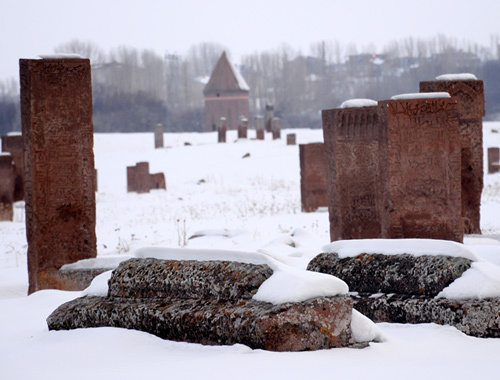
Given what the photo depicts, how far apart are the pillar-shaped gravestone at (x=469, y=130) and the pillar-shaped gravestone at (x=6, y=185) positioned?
10596 mm

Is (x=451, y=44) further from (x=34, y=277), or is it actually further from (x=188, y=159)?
(x=34, y=277)

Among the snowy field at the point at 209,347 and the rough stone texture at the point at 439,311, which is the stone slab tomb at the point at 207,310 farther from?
the rough stone texture at the point at 439,311

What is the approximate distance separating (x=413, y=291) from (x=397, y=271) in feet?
0.59

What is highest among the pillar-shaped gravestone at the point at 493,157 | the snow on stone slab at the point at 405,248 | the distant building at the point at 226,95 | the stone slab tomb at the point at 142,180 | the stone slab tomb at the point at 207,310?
the distant building at the point at 226,95

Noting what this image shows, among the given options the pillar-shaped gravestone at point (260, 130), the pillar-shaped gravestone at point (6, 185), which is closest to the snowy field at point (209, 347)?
the pillar-shaped gravestone at point (6, 185)

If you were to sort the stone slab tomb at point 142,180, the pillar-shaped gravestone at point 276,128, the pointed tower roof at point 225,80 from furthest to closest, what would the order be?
the pointed tower roof at point 225,80 → the pillar-shaped gravestone at point 276,128 → the stone slab tomb at point 142,180

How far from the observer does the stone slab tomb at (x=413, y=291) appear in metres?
4.20

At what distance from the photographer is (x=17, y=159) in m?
19.3

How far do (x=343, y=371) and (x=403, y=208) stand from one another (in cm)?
391

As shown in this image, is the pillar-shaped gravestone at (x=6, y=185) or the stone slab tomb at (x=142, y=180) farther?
the stone slab tomb at (x=142, y=180)

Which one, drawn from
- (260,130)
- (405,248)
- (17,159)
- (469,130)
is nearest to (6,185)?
(17,159)

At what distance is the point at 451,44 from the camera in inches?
3713

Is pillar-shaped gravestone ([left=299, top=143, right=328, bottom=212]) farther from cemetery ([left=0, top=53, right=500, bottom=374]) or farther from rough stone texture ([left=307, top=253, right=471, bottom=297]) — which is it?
rough stone texture ([left=307, top=253, right=471, bottom=297])

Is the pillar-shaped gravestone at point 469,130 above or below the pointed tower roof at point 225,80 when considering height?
below
